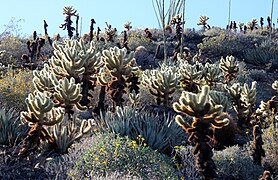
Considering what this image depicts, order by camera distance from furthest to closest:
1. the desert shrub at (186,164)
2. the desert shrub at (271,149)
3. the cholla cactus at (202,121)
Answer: the desert shrub at (271,149), the desert shrub at (186,164), the cholla cactus at (202,121)

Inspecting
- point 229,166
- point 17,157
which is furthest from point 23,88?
point 229,166

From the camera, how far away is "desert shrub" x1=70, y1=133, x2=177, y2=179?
18.6 ft

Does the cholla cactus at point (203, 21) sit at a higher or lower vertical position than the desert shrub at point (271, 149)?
higher

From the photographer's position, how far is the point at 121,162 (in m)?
5.86

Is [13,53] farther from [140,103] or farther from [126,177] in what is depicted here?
[126,177]

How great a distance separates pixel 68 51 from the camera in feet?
26.8

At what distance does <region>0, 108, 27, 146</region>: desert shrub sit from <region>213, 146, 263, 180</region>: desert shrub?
3279 millimetres

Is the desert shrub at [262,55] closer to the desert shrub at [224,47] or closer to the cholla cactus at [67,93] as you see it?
the desert shrub at [224,47]

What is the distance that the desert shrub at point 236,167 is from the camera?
6.25 metres

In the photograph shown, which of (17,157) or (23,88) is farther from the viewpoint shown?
(23,88)

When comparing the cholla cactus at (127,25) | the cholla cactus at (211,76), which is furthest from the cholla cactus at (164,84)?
the cholla cactus at (127,25)

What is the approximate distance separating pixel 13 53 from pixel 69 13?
2892 mm

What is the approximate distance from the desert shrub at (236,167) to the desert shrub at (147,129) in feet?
2.71

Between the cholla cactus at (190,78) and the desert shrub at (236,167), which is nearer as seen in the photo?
the desert shrub at (236,167)
